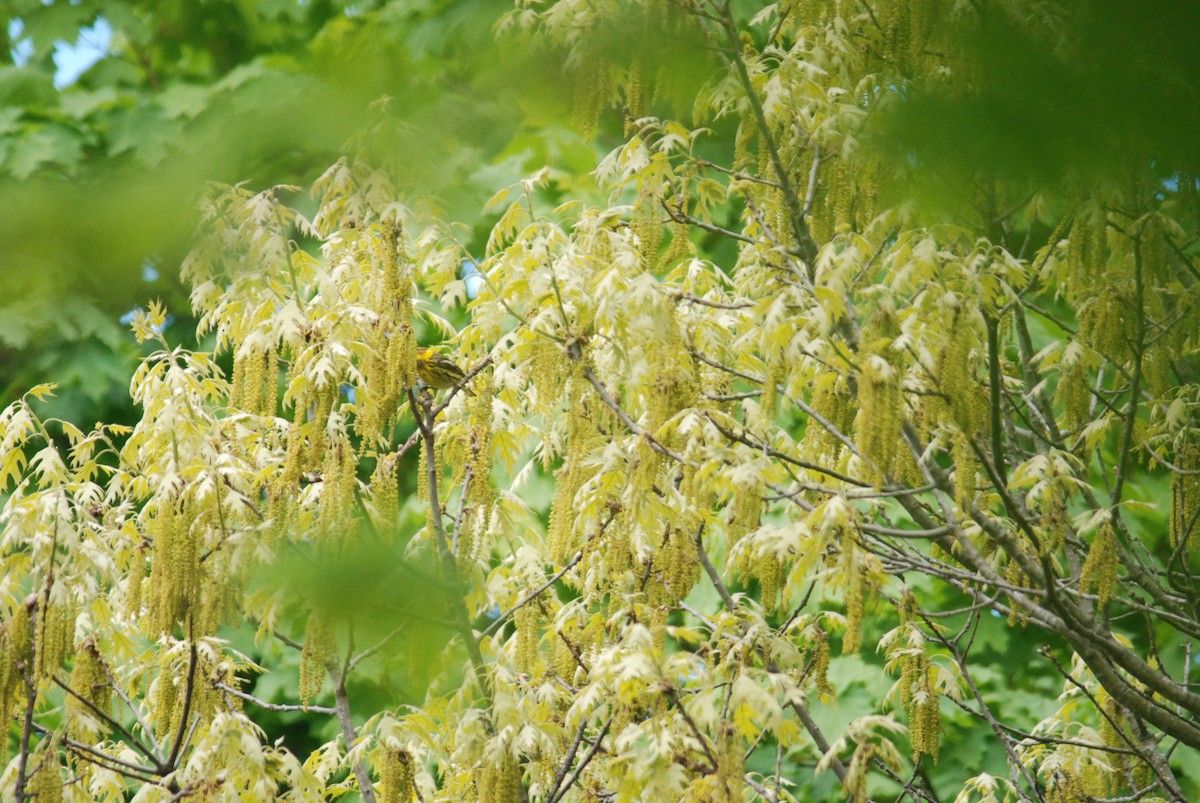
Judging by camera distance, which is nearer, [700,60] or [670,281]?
[700,60]

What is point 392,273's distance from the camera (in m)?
3.31

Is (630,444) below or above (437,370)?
below

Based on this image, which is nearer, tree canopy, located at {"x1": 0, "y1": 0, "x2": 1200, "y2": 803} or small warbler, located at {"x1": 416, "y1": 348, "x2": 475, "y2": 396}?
tree canopy, located at {"x1": 0, "y1": 0, "x2": 1200, "y2": 803}

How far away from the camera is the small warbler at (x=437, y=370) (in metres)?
3.71

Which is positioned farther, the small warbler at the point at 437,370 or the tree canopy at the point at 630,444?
the small warbler at the point at 437,370

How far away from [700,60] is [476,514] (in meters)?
2.48

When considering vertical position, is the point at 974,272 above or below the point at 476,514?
above

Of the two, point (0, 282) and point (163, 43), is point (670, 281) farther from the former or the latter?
point (0, 282)

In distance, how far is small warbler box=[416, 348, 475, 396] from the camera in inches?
146

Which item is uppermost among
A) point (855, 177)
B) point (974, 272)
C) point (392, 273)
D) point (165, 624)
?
point (392, 273)

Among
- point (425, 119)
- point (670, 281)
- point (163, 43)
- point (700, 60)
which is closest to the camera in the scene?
point (425, 119)

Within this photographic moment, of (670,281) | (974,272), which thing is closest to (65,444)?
(670,281)

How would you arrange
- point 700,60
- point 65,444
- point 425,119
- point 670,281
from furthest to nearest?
point 65,444, point 670,281, point 700,60, point 425,119

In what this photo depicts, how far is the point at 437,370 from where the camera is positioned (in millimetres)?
3736
